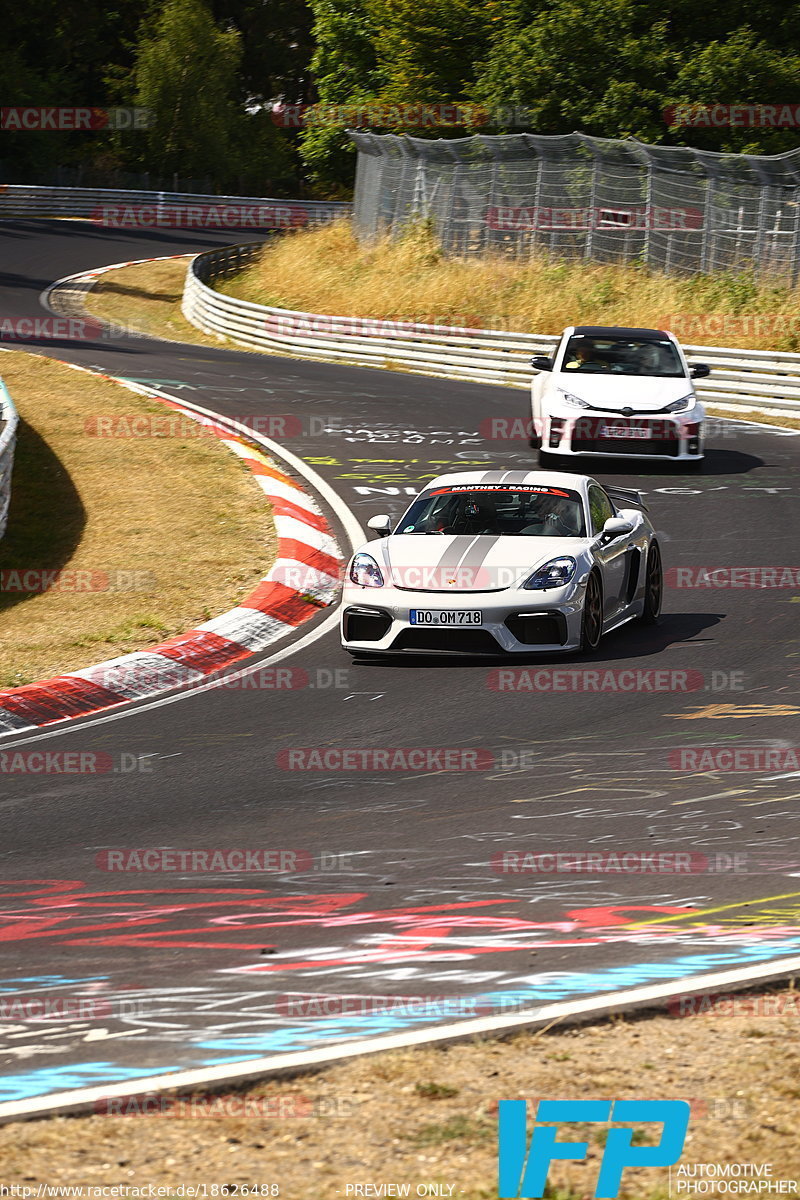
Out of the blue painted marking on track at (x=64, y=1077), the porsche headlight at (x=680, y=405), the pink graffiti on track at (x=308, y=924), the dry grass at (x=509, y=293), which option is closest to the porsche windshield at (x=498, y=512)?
the pink graffiti on track at (x=308, y=924)

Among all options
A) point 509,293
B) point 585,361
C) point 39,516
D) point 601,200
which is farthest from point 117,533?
point 601,200

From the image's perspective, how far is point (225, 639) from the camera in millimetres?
11922

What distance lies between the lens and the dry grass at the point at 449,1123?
396 centimetres

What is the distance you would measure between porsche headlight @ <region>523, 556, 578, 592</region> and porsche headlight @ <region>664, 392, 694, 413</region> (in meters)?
8.26

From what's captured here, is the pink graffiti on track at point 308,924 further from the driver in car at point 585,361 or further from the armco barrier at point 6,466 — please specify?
the driver in car at point 585,361

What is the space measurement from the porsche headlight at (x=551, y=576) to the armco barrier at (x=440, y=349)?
1456 centimetres

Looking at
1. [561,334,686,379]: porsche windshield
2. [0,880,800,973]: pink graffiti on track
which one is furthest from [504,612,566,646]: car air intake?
[561,334,686,379]: porsche windshield

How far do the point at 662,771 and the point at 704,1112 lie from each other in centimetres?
413

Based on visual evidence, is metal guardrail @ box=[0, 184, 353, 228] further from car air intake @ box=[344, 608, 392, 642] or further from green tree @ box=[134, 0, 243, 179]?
car air intake @ box=[344, 608, 392, 642]

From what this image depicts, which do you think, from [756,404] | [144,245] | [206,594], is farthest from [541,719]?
[144,245]

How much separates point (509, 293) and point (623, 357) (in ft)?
51.9

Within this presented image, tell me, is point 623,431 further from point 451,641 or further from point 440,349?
point 440,349

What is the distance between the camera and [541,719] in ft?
31.3

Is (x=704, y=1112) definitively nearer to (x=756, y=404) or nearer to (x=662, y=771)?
(x=662, y=771)
